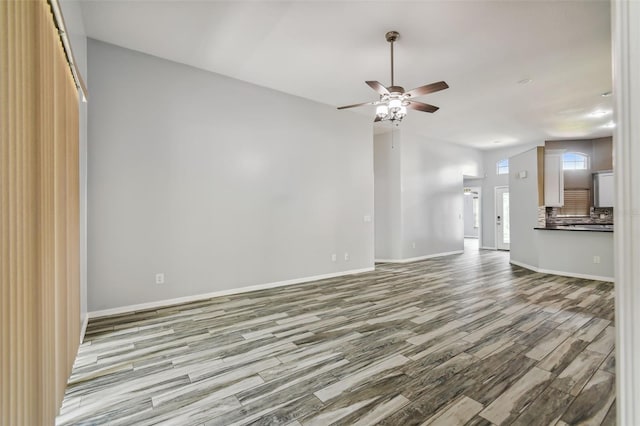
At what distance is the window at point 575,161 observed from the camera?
8266mm

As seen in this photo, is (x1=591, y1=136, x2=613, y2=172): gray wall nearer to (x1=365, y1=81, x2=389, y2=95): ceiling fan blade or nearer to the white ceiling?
the white ceiling

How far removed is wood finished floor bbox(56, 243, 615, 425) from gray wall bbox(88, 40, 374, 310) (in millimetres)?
606

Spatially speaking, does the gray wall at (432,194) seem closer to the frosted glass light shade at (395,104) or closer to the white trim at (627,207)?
the frosted glass light shade at (395,104)

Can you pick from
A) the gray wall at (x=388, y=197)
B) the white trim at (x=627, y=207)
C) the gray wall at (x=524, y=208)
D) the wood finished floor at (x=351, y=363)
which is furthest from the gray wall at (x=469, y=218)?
the white trim at (x=627, y=207)

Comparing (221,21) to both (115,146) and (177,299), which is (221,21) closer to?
(115,146)

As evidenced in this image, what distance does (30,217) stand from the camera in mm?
1305

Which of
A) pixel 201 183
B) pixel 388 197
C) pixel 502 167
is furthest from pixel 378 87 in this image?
pixel 502 167

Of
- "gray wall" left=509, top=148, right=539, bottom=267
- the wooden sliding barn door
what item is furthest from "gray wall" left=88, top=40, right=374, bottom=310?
"gray wall" left=509, top=148, right=539, bottom=267

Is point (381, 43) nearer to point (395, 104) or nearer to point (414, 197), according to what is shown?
point (395, 104)

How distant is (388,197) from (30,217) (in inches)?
274

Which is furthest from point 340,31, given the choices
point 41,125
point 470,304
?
point 470,304

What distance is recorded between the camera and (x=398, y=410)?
181 cm

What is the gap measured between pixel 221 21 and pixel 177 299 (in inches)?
140

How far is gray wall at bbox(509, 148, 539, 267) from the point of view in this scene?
21.0ft
